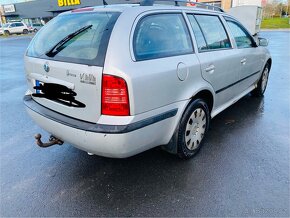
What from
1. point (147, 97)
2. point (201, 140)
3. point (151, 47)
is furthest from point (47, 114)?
point (201, 140)

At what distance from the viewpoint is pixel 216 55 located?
3.13 metres

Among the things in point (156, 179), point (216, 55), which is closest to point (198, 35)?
point (216, 55)

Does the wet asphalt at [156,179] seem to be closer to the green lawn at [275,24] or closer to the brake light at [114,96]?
the brake light at [114,96]

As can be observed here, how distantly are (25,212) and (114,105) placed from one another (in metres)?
1.33

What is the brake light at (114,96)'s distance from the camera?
6.68 feet

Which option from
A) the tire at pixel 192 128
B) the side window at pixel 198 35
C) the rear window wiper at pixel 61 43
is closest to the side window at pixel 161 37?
the side window at pixel 198 35

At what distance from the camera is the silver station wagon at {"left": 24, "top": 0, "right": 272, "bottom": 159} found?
210 centimetres

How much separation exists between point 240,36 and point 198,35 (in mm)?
1427

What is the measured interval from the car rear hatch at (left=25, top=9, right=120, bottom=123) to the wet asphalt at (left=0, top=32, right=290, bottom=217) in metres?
0.81

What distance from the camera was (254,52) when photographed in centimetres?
426

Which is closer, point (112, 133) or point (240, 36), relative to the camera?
point (112, 133)

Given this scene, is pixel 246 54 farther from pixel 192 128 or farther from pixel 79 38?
pixel 79 38

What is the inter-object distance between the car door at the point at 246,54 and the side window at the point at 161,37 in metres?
1.34

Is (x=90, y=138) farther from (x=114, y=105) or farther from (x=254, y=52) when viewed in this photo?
(x=254, y=52)
